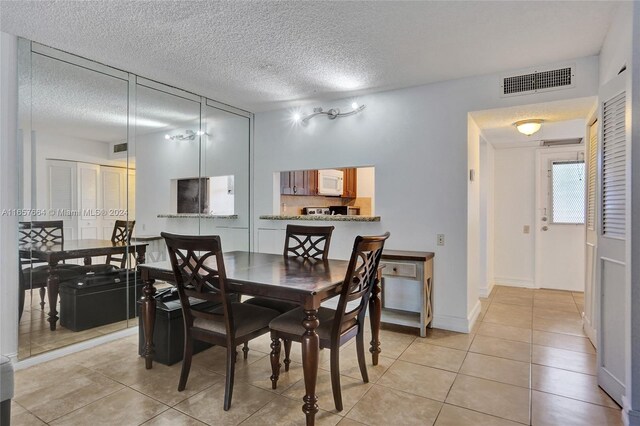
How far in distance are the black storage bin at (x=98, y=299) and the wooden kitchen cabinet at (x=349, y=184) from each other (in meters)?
3.91

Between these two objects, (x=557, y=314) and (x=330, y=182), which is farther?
(x=330, y=182)

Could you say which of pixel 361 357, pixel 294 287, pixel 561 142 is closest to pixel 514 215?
pixel 561 142

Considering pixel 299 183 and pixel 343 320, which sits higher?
pixel 299 183

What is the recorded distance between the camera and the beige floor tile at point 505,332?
3.29 m

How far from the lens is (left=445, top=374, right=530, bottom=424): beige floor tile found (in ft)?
6.84

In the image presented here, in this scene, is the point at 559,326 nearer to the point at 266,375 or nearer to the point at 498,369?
the point at 498,369

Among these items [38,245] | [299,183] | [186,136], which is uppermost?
[186,136]

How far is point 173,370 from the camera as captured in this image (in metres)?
2.60

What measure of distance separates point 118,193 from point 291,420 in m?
2.63

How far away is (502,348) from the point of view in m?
3.05

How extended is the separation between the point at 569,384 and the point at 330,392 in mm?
1666

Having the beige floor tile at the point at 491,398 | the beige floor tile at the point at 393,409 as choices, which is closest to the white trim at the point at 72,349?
the beige floor tile at the point at 393,409

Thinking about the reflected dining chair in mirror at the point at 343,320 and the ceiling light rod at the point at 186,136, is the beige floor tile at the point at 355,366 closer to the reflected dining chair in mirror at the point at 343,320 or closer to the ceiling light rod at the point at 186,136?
the reflected dining chair in mirror at the point at 343,320

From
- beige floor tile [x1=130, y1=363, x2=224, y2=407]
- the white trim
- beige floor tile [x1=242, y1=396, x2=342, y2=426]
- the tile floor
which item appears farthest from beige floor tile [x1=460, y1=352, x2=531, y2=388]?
the white trim
